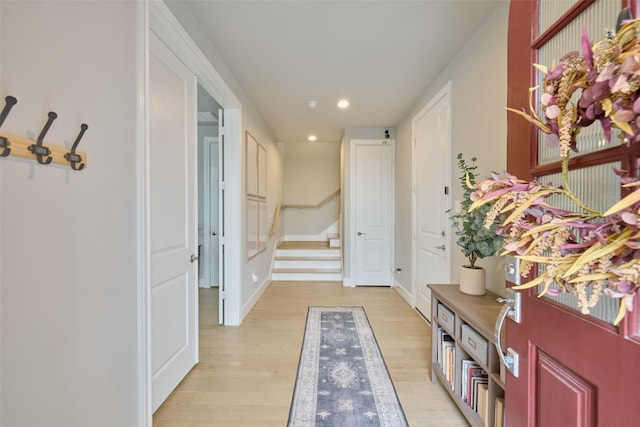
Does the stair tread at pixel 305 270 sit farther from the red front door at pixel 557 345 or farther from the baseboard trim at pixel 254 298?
the red front door at pixel 557 345

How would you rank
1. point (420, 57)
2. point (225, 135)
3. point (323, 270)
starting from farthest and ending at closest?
point (323, 270) < point (225, 135) < point (420, 57)

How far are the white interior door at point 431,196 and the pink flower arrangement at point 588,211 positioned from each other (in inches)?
79.8

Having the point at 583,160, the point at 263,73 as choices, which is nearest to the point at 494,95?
the point at 583,160

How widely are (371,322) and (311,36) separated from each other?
2.78 metres

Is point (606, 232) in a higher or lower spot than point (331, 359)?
higher

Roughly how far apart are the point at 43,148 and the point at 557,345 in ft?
5.32

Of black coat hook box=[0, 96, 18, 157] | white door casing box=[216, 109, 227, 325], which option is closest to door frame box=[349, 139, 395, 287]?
white door casing box=[216, 109, 227, 325]

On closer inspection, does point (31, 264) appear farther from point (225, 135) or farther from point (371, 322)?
point (371, 322)

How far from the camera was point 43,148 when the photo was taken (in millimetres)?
882

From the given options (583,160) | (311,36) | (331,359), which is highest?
(311,36)

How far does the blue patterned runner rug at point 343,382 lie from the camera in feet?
5.36

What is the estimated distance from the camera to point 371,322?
3018mm

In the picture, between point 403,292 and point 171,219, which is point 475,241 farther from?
point 403,292

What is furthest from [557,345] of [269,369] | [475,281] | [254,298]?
[254,298]
